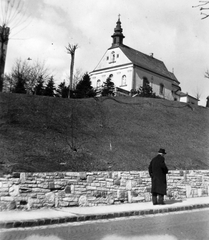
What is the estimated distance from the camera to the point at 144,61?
2576 inches

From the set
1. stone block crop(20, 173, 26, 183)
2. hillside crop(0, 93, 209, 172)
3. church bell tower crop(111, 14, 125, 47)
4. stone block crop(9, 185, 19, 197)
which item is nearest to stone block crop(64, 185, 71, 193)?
stone block crop(20, 173, 26, 183)

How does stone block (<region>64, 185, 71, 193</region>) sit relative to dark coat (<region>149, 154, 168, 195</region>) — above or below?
below

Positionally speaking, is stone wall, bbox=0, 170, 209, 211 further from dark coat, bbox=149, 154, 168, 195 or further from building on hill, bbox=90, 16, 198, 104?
building on hill, bbox=90, 16, 198, 104

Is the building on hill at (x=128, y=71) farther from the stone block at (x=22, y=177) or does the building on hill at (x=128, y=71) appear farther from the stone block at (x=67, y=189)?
the stone block at (x=22, y=177)

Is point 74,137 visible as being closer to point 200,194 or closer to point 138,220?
point 200,194

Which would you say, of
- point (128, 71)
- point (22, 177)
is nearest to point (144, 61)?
point (128, 71)

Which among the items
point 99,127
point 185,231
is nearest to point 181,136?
point 99,127

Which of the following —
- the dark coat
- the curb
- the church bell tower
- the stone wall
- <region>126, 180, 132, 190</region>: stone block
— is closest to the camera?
the curb

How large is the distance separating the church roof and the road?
169 feet

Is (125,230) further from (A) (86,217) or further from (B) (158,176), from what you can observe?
(B) (158,176)

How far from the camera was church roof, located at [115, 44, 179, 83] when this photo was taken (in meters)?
61.9

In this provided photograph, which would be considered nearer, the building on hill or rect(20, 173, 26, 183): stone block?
rect(20, 173, 26, 183): stone block

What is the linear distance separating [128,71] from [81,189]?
157ft

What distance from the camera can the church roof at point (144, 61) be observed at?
203 ft
